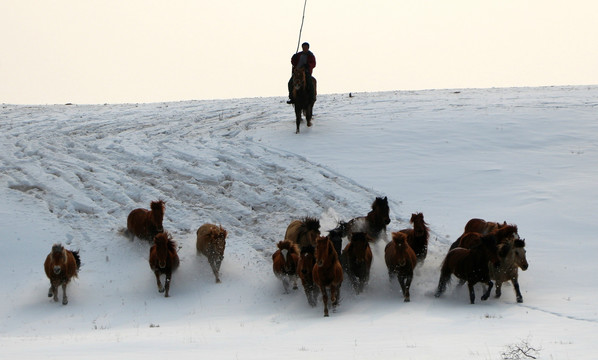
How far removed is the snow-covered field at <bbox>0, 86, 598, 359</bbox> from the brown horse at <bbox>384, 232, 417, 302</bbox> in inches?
15.9

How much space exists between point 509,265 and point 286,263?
460cm

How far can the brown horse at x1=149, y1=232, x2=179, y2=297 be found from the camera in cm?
1588

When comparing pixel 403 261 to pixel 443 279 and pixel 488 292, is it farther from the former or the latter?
pixel 488 292

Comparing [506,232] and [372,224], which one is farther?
[372,224]

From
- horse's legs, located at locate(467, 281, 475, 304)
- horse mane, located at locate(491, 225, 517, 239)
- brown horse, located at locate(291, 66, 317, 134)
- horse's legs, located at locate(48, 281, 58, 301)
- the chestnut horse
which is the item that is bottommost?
horse's legs, located at locate(48, 281, 58, 301)

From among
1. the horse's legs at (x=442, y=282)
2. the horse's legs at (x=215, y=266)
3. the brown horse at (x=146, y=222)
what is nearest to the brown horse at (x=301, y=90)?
the brown horse at (x=146, y=222)

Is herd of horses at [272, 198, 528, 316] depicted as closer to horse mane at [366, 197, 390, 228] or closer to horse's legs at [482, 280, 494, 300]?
horse's legs at [482, 280, 494, 300]

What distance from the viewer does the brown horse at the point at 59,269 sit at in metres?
15.3

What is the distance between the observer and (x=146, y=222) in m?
18.0

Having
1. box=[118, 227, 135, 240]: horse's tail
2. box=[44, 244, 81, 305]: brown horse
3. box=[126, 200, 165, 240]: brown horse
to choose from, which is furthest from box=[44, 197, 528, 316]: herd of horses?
box=[118, 227, 135, 240]: horse's tail

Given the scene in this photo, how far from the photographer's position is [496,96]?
36219 millimetres

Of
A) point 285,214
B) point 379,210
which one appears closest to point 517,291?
point 379,210

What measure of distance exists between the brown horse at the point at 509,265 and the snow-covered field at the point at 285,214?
475 millimetres

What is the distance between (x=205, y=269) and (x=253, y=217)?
118 inches
